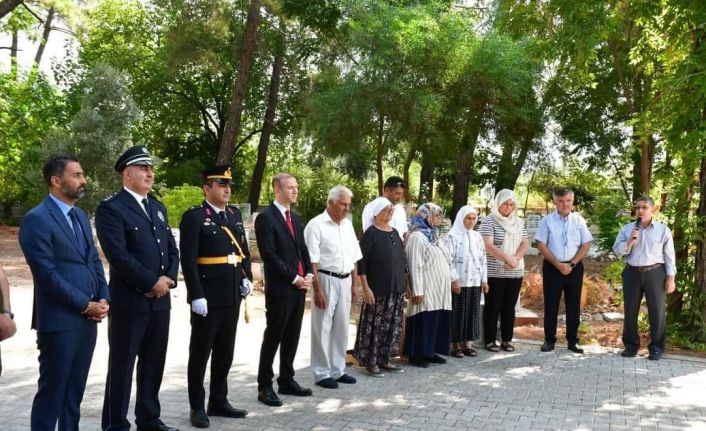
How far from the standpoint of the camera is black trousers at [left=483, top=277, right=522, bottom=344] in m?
8.48

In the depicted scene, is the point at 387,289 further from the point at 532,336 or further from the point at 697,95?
the point at 697,95

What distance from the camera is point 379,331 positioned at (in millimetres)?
7137

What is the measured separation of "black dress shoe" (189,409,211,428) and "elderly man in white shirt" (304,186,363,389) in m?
1.54

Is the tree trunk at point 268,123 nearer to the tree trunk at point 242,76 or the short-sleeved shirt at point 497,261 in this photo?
the tree trunk at point 242,76

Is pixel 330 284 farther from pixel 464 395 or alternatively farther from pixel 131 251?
pixel 131 251


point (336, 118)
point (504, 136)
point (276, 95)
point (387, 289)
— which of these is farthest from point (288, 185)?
point (276, 95)

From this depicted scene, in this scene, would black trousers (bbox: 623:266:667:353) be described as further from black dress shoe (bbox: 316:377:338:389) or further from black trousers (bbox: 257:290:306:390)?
black trousers (bbox: 257:290:306:390)

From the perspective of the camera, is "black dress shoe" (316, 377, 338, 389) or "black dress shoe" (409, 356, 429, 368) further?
"black dress shoe" (409, 356, 429, 368)

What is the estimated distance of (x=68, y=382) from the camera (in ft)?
14.2

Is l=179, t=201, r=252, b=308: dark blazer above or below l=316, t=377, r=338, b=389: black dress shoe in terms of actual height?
above

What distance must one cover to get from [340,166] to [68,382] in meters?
28.7

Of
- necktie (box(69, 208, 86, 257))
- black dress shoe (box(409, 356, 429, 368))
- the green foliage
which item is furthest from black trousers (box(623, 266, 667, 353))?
the green foliage

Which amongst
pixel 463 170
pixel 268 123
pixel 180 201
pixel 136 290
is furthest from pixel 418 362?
pixel 268 123

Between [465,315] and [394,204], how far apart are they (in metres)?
1.56
